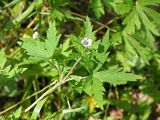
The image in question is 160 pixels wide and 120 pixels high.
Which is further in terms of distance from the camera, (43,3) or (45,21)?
(45,21)

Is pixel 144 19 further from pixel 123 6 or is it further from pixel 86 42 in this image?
pixel 86 42

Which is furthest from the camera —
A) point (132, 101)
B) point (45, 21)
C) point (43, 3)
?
point (132, 101)

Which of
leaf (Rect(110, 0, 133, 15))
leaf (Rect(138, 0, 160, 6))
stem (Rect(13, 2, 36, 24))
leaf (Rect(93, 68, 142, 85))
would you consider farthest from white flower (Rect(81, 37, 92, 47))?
stem (Rect(13, 2, 36, 24))

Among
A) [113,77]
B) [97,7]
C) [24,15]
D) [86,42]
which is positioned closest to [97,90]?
[113,77]

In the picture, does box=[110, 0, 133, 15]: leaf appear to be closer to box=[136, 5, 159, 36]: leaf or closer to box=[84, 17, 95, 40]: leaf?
box=[136, 5, 159, 36]: leaf

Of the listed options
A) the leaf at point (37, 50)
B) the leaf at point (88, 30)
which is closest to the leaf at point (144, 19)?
the leaf at point (88, 30)

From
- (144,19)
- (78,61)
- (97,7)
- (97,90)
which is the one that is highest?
(97,7)

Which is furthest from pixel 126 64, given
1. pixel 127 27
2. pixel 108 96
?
pixel 127 27

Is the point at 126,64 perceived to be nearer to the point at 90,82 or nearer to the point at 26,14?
the point at 26,14
